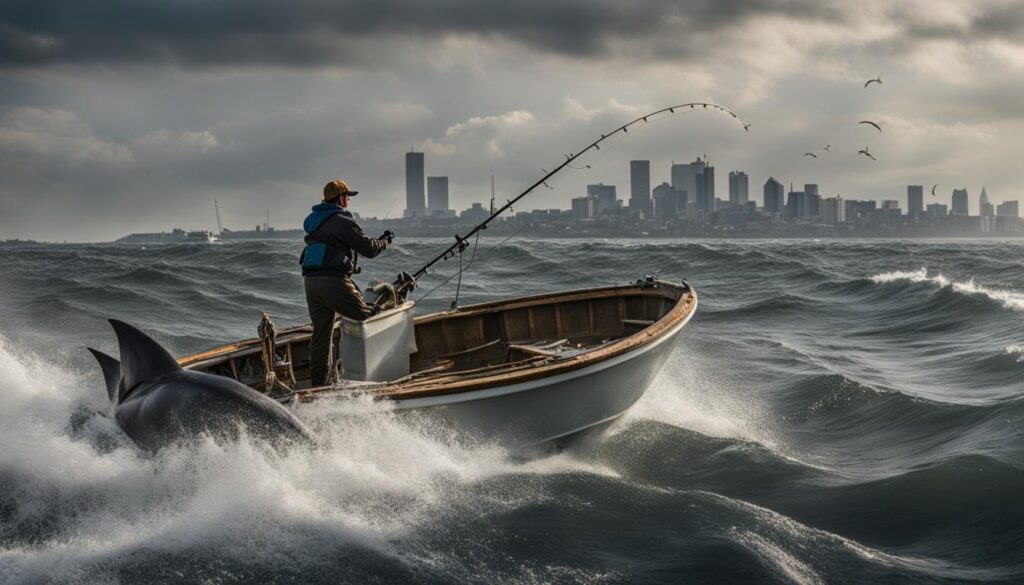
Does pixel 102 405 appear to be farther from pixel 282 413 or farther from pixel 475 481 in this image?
pixel 475 481

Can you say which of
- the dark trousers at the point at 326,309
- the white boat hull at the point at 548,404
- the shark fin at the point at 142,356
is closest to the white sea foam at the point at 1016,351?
the white boat hull at the point at 548,404

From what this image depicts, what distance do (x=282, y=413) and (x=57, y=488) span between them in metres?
1.85

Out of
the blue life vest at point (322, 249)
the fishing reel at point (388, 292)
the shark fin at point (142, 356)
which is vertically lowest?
the shark fin at point (142, 356)

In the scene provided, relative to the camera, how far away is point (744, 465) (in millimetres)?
9414

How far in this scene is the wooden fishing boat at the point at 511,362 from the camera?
24.9 feet

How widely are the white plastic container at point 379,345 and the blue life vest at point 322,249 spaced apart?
597mm

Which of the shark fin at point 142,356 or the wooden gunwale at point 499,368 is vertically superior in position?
the shark fin at point 142,356

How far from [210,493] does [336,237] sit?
250cm

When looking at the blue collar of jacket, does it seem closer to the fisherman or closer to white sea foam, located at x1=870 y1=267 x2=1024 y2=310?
the fisherman

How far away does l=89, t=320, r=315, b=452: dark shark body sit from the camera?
20.5 ft

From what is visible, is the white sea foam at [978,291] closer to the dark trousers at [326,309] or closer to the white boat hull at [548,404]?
the white boat hull at [548,404]

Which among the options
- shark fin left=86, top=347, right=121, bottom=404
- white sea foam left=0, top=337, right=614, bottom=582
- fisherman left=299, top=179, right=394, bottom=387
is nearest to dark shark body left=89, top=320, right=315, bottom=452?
white sea foam left=0, top=337, right=614, bottom=582

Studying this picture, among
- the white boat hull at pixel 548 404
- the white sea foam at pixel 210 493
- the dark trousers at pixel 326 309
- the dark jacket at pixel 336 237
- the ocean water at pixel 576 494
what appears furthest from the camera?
the dark trousers at pixel 326 309

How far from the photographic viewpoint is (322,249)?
7.90 meters
